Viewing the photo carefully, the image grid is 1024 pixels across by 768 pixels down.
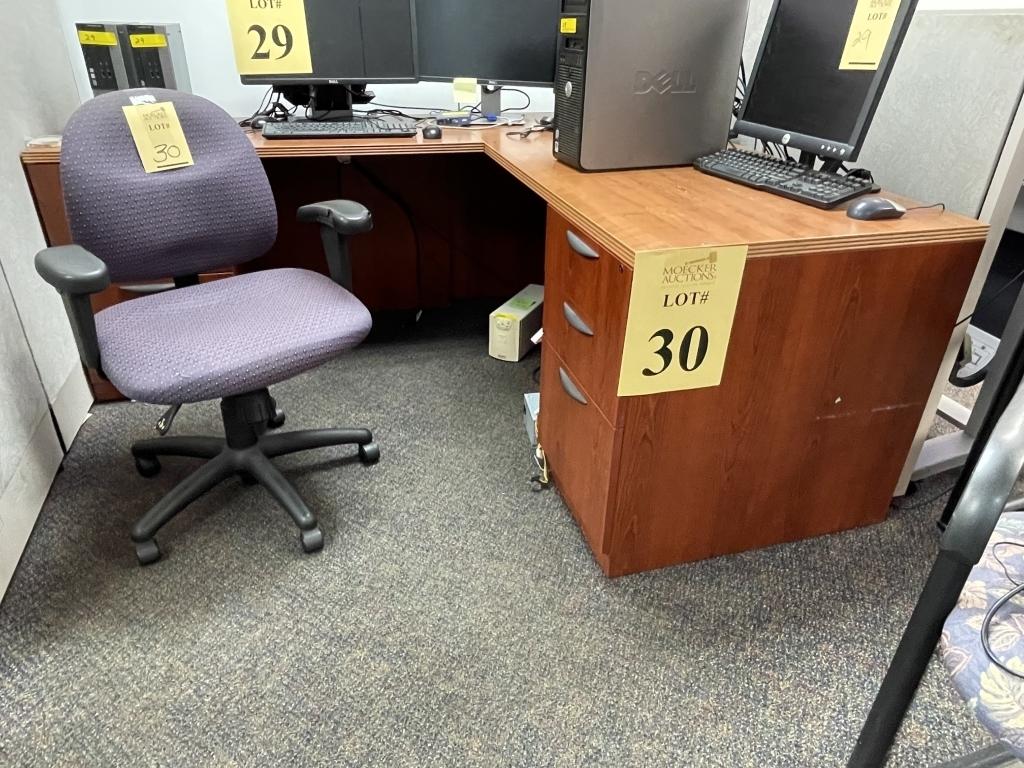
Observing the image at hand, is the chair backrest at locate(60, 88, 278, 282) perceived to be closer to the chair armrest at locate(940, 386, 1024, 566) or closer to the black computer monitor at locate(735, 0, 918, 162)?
the black computer monitor at locate(735, 0, 918, 162)

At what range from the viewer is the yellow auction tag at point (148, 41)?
1.79 metres

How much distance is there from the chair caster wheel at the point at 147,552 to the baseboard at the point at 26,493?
0.23m

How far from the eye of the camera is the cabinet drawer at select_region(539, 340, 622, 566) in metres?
1.24

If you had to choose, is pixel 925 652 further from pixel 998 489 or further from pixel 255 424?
pixel 255 424

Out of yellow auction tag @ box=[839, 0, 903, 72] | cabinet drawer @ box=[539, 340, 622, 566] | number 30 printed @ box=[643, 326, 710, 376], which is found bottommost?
cabinet drawer @ box=[539, 340, 622, 566]

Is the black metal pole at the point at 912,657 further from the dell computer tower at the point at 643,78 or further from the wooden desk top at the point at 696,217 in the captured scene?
the dell computer tower at the point at 643,78

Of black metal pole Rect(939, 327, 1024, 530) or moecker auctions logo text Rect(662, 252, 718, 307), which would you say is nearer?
moecker auctions logo text Rect(662, 252, 718, 307)

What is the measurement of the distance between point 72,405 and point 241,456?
63 centimetres

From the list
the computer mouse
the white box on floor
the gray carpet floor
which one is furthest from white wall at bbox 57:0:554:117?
the computer mouse

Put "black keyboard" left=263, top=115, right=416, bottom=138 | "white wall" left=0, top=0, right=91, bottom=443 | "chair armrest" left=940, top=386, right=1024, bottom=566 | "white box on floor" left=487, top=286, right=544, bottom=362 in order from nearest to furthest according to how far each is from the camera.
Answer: "chair armrest" left=940, top=386, right=1024, bottom=566, "white wall" left=0, top=0, right=91, bottom=443, "black keyboard" left=263, top=115, right=416, bottom=138, "white box on floor" left=487, top=286, right=544, bottom=362

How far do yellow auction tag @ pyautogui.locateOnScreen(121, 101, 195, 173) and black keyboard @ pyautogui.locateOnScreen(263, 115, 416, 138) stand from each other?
37 centimetres

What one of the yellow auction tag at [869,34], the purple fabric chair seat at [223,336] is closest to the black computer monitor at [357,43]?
the purple fabric chair seat at [223,336]

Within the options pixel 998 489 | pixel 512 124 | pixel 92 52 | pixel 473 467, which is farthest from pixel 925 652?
pixel 92 52

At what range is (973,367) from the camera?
1.88 meters
